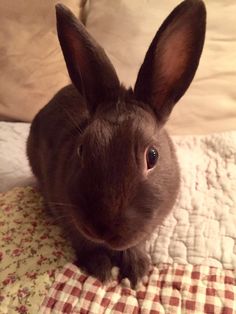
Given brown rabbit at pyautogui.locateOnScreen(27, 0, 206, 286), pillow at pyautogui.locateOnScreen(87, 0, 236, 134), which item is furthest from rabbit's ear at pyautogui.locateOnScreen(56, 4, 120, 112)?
pillow at pyautogui.locateOnScreen(87, 0, 236, 134)

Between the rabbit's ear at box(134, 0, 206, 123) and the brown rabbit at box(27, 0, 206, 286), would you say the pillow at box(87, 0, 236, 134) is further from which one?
the rabbit's ear at box(134, 0, 206, 123)

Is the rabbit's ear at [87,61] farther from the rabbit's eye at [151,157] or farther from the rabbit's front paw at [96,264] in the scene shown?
the rabbit's front paw at [96,264]

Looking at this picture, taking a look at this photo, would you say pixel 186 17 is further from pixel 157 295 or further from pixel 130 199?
pixel 157 295

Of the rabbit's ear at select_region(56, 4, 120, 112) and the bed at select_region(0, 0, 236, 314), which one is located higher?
the rabbit's ear at select_region(56, 4, 120, 112)

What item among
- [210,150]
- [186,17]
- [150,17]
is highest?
[186,17]

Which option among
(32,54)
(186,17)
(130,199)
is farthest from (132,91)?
(32,54)

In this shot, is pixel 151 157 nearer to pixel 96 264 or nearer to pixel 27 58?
pixel 96 264

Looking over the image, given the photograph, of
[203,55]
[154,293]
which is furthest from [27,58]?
[154,293]
